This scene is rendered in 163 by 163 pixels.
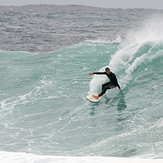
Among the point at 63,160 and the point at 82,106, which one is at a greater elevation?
the point at 82,106

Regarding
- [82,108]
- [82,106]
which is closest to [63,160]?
[82,108]

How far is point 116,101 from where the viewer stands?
11766 mm

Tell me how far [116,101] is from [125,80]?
2.39 m

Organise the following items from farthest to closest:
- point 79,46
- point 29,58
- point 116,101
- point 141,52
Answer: point 79,46 < point 29,58 < point 141,52 < point 116,101

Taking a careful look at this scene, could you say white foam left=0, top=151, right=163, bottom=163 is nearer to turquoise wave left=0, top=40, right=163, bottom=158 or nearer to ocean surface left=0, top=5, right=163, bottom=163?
ocean surface left=0, top=5, right=163, bottom=163

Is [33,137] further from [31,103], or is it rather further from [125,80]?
[125,80]

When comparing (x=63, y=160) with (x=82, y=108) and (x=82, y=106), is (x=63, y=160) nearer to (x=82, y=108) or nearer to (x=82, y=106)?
(x=82, y=108)

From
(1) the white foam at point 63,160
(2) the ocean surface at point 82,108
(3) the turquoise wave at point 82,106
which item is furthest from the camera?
(3) the turquoise wave at point 82,106

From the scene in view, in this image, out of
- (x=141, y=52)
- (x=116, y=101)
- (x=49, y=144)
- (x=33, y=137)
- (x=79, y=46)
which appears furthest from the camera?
(x=79, y=46)

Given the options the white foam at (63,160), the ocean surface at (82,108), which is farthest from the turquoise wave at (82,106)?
the white foam at (63,160)

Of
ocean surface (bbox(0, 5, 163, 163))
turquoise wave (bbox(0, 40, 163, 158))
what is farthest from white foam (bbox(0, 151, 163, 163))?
turquoise wave (bbox(0, 40, 163, 158))

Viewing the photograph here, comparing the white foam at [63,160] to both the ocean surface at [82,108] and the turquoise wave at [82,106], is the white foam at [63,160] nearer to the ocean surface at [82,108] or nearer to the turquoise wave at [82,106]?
the ocean surface at [82,108]

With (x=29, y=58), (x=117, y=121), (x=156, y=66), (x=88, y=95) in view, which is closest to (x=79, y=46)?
(x=29, y=58)

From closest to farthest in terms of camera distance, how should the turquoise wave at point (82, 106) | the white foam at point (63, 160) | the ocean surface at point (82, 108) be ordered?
the white foam at point (63, 160), the ocean surface at point (82, 108), the turquoise wave at point (82, 106)
